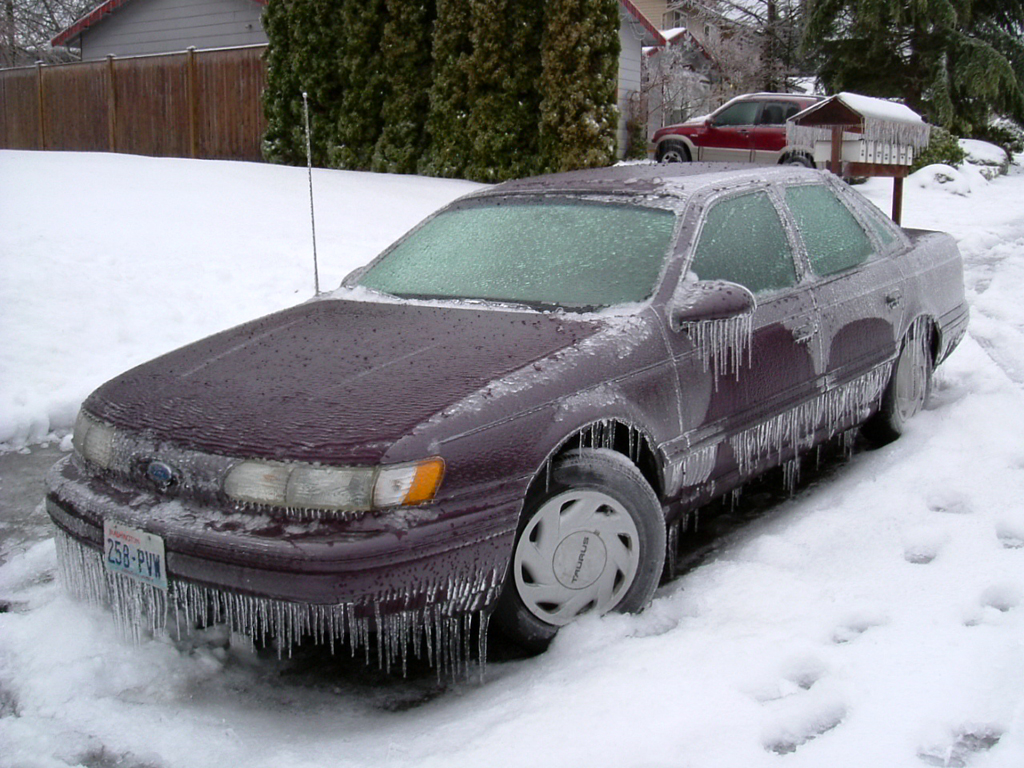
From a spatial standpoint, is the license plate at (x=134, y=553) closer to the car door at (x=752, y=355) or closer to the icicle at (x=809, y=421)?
the car door at (x=752, y=355)

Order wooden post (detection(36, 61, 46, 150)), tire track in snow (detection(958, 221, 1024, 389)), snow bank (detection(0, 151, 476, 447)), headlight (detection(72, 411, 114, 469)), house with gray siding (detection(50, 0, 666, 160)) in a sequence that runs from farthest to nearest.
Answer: house with gray siding (detection(50, 0, 666, 160)), wooden post (detection(36, 61, 46, 150)), tire track in snow (detection(958, 221, 1024, 389)), snow bank (detection(0, 151, 476, 447)), headlight (detection(72, 411, 114, 469))

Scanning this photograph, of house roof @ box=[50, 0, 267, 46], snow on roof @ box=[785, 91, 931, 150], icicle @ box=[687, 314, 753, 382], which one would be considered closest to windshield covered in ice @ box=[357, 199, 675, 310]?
icicle @ box=[687, 314, 753, 382]

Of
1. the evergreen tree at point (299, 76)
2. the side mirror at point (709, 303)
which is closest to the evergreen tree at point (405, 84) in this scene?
the evergreen tree at point (299, 76)

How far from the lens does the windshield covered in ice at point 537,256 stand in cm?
375

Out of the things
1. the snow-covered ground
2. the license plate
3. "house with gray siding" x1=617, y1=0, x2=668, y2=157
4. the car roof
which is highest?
"house with gray siding" x1=617, y1=0, x2=668, y2=157

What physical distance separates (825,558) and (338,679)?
5.67ft

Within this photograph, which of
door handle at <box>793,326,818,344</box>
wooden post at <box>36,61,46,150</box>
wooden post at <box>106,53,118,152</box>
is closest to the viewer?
door handle at <box>793,326,818,344</box>

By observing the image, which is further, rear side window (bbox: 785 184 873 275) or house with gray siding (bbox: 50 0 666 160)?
house with gray siding (bbox: 50 0 666 160)

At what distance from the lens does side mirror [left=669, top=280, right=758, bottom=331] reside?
11.7 ft

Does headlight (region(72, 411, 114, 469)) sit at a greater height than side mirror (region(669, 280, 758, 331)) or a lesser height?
lesser

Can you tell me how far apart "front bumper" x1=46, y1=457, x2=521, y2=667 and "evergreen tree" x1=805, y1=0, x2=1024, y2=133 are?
19.6 m

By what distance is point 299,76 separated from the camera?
14758 mm

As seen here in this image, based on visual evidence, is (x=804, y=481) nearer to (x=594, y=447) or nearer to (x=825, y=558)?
(x=825, y=558)

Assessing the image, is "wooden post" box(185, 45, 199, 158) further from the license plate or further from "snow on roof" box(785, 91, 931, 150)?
the license plate
